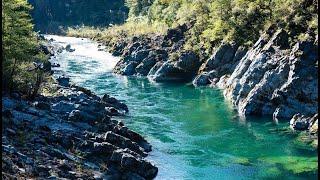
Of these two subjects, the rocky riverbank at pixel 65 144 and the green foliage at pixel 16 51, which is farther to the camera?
the green foliage at pixel 16 51

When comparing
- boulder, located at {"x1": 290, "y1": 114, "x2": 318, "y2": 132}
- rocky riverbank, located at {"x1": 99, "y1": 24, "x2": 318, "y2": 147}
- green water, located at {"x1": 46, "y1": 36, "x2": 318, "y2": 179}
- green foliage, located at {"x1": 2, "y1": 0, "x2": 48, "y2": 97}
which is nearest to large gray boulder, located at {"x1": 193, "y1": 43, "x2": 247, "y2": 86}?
rocky riverbank, located at {"x1": 99, "y1": 24, "x2": 318, "y2": 147}

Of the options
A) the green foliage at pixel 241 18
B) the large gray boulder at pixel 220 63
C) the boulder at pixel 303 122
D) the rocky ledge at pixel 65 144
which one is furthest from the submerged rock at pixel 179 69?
the rocky ledge at pixel 65 144

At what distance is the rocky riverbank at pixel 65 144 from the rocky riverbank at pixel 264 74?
64.1ft

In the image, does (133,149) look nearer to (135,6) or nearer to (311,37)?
(311,37)

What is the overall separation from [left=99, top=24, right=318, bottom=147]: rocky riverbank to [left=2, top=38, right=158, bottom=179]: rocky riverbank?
19550 mm

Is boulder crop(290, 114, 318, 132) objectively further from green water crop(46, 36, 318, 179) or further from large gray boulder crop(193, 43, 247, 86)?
large gray boulder crop(193, 43, 247, 86)

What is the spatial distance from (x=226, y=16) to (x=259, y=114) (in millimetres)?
34499

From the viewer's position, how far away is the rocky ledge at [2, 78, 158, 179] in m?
39.6

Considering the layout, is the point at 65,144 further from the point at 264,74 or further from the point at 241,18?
the point at 241,18

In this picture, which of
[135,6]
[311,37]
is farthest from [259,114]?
[135,6]

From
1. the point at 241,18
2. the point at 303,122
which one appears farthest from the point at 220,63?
the point at 303,122

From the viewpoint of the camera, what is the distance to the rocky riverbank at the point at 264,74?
64188 mm

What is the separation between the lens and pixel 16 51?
56.6 metres

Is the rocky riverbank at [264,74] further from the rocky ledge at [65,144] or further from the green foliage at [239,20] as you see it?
the rocky ledge at [65,144]
